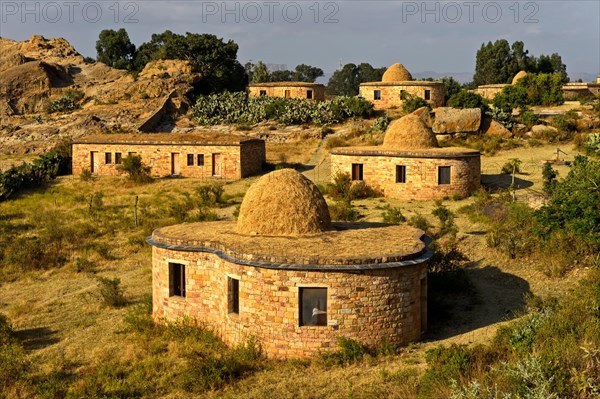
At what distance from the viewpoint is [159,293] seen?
1650 cm

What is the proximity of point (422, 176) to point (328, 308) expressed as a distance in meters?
16.6

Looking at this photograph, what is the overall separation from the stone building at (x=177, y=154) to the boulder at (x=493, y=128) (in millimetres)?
15250

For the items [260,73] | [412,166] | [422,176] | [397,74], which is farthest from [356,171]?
[260,73]

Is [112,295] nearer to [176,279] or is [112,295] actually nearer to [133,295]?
[133,295]

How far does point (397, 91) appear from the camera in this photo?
2023 inches

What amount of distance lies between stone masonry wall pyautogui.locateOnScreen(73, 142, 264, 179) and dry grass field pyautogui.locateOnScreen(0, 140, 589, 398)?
122cm

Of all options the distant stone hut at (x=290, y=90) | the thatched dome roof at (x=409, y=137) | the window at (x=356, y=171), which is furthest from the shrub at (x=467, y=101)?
the window at (x=356, y=171)

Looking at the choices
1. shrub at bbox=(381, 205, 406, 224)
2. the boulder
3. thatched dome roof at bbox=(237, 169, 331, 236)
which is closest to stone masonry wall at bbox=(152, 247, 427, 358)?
thatched dome roof at bbox=(237, 169, 331, 236)

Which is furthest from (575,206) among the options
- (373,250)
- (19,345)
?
(19,345)

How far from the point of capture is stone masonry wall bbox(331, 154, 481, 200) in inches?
1144

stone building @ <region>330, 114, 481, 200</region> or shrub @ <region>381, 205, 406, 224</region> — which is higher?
stone building @ <region>330, 114, 481, 200</region>

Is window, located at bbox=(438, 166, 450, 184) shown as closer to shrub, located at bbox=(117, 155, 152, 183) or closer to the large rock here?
the large rock

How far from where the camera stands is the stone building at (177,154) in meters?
35.0

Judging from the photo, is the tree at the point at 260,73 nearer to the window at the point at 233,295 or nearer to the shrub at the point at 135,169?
the shrub at the point at 135,169
